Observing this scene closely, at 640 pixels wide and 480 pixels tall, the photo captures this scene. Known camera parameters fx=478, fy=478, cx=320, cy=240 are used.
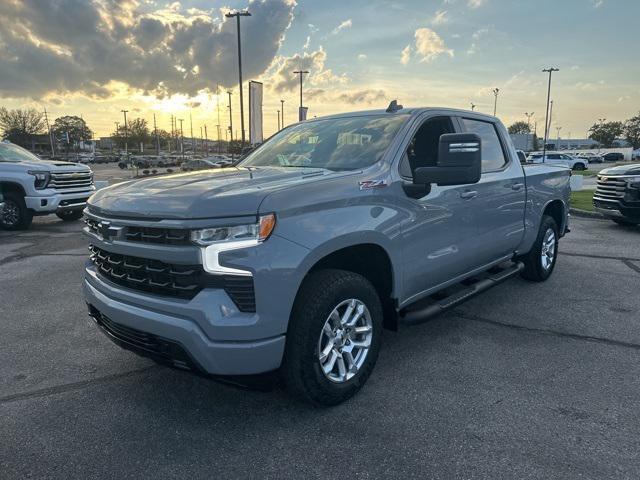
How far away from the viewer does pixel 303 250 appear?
257 cm

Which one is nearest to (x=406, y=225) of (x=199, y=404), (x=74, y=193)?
(x=199, y=404)

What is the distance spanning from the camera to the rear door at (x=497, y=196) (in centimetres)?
421

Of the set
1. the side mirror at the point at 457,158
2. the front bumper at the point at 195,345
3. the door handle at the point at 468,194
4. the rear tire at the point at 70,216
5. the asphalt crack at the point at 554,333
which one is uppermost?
the side mirror at the point at 457,158

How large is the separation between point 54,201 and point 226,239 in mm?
9431

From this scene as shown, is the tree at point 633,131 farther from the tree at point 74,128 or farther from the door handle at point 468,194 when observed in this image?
the tree at point 74,128

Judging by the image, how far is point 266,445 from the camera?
8.67 ft

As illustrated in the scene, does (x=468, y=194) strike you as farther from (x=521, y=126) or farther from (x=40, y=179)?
(x=521, y=126)

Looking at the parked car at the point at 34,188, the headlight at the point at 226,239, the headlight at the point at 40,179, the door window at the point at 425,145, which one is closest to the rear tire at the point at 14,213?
the parked car at the point at 34,188

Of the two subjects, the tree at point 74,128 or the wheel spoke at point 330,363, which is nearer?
the wheel spoke at point 330,363

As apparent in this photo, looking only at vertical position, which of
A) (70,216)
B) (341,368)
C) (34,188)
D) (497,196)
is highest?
(497,196)

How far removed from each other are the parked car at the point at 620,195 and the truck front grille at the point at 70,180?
11.4 metres

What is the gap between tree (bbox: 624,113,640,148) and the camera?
87.8 metres

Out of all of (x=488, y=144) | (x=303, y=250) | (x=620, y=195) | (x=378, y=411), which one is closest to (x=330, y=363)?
(x=378, y=411)

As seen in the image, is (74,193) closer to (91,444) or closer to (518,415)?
(91,444)
